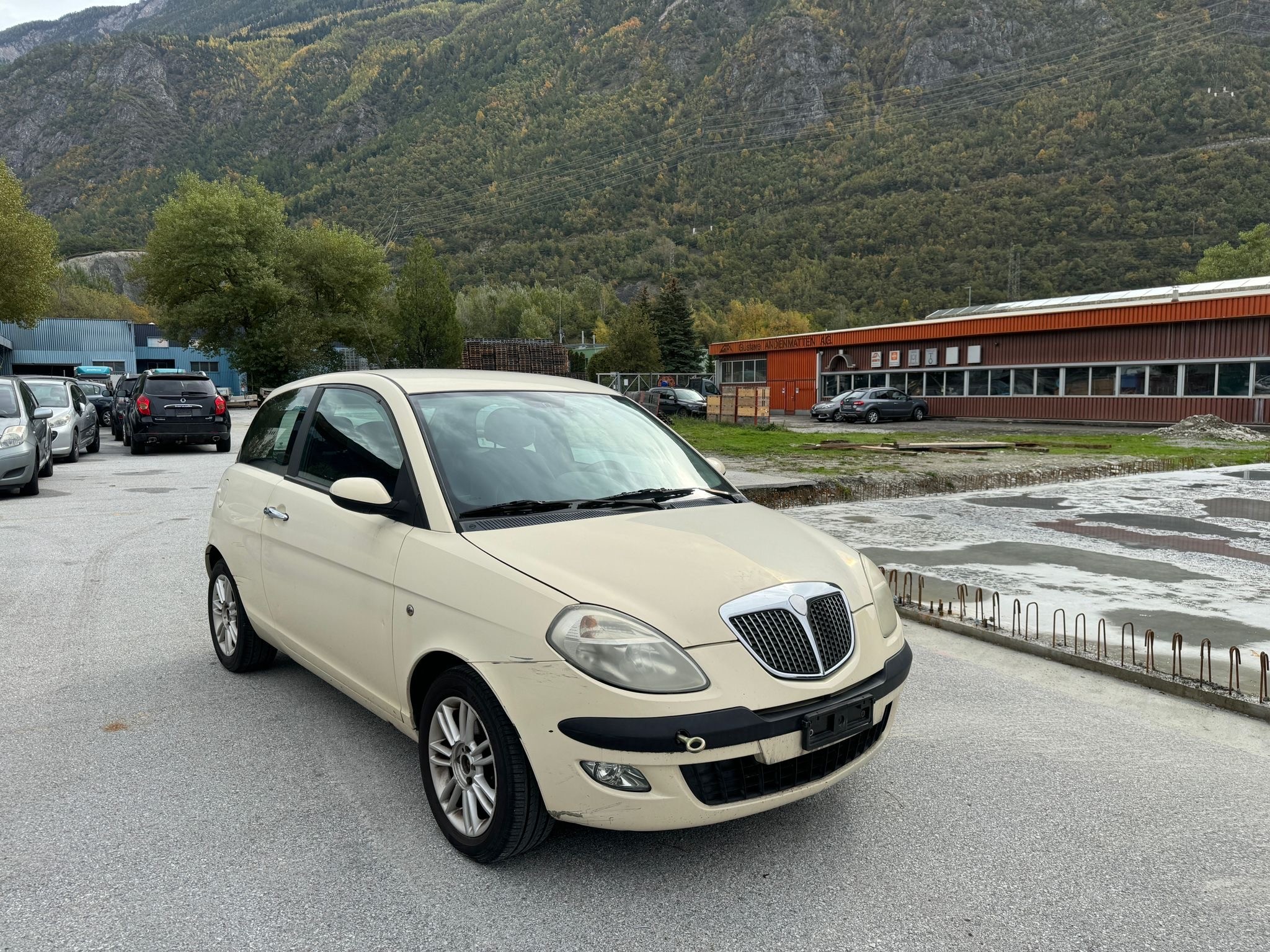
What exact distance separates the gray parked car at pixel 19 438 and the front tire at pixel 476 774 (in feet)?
39.3

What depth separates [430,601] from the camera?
123 inches

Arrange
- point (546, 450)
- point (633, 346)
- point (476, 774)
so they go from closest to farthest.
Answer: point (476, 774)
point (546, 450)
point (633, 346)

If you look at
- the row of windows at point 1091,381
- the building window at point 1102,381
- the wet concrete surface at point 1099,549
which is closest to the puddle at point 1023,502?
the wet concrete surface at point 1099,549

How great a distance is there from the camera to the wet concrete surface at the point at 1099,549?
6426 millimetres

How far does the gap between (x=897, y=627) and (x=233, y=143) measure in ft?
718

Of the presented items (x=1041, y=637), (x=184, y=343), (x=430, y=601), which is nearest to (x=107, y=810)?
(x=430, y=601)

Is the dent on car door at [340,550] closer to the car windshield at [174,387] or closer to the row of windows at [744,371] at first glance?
the car windshield at [174,387]

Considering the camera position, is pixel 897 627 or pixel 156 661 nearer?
pixel 897 627

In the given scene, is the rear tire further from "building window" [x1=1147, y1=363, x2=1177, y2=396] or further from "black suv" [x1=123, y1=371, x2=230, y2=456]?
"building window" [x1=1147, y1=363, x2=1177, y2=396]

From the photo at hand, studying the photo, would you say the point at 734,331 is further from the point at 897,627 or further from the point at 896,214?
the point at 897,627

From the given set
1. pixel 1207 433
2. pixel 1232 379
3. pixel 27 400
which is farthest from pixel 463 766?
pixel 1232 379

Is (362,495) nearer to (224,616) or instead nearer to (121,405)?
(224,616)

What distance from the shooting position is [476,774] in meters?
3.01

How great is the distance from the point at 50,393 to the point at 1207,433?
101 feet
